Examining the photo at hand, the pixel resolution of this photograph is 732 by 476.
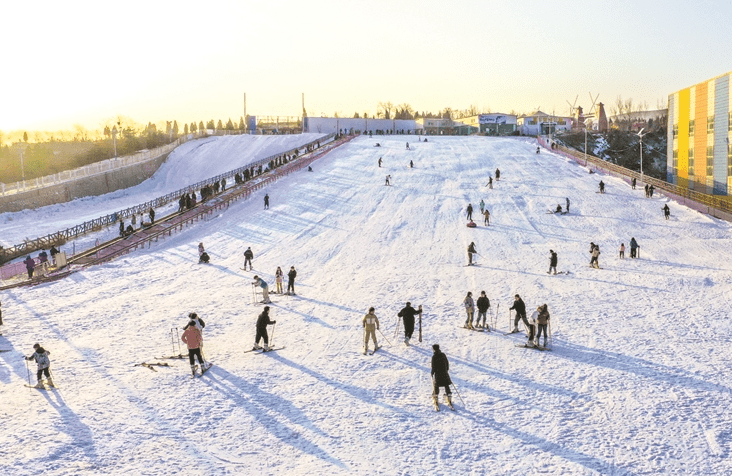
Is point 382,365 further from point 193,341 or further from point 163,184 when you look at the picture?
point 163,184

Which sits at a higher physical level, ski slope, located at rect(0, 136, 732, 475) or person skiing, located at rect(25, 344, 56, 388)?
person skiing, located at rect(25, 344, 56, 388)

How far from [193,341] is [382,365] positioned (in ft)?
13.6

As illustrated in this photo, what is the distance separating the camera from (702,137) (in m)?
47.2

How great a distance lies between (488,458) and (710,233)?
88.9 ft

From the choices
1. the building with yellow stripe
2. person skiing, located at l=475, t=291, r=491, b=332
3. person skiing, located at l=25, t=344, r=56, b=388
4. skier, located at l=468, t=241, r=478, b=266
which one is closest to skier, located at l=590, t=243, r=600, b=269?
skier, located at l=468, t=241, r=478, b=266

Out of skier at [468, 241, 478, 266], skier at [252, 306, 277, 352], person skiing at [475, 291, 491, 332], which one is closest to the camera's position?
skier at [252, 306, 277, 352]

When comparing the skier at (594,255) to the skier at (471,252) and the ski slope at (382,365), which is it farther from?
the skier at (471,252)

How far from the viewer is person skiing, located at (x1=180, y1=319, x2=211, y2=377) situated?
481 inches

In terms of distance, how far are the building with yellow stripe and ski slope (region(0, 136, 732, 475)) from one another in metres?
16.7

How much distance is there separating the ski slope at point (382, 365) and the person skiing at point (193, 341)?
0.45 metres

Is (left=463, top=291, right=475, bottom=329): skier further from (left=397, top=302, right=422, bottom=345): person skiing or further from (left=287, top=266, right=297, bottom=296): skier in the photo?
(left=287, top=266, right=297, bottom=296): skier

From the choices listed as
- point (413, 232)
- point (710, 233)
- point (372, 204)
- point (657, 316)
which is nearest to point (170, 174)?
point (372, 204)

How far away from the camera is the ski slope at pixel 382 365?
9.12 meters

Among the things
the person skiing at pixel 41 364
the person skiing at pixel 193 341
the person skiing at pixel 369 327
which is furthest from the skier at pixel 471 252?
the person skiing at pixel 41 364
